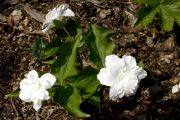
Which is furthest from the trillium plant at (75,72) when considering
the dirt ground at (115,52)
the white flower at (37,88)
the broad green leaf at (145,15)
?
the dirt ground at (115,52)

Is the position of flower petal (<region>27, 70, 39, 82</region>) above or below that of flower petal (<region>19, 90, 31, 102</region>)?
above

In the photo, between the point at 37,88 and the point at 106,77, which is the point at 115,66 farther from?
the point at 37,88

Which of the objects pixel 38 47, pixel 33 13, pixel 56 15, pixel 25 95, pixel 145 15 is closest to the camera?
pixel 25 95

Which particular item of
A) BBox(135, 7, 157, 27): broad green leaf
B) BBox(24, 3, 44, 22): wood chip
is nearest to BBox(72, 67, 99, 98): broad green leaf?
BBox(135, 7, 157, 27): broad green leaf

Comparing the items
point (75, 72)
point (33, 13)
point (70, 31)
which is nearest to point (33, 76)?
point (75, 72)

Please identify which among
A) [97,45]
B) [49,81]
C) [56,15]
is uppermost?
[56,15]

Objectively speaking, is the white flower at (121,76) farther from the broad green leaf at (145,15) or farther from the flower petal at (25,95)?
the broad green leaf at (145,15)

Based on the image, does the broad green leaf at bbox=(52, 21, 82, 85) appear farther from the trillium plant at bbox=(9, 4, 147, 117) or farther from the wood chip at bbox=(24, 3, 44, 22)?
the wood chip at bbox=(24, 3, 44, 22)
